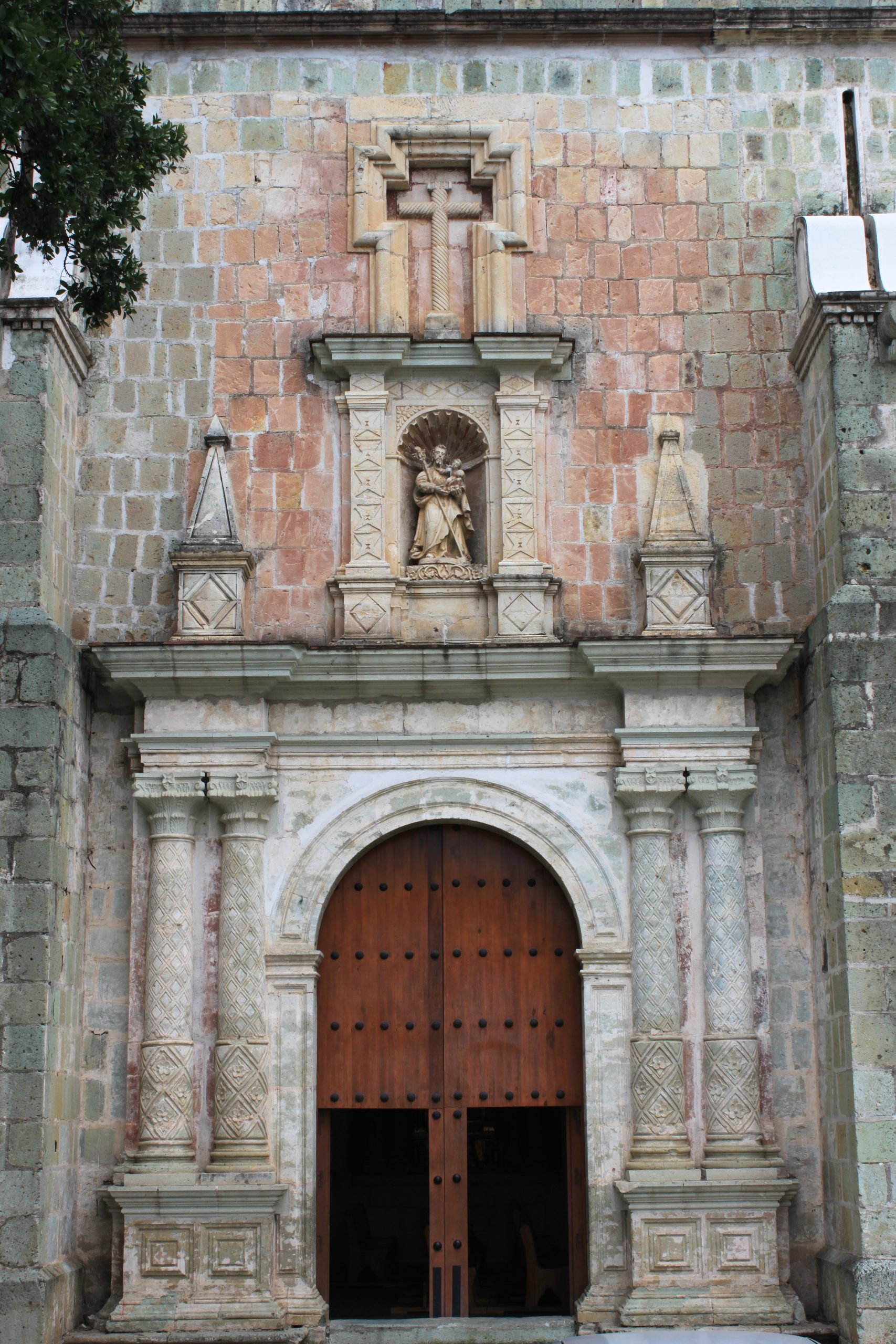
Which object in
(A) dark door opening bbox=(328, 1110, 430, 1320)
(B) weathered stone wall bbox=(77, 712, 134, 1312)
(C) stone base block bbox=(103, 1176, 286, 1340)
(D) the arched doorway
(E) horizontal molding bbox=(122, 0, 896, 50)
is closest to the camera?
(C) stone base block bbox=(103, 1176, 286, 1340)

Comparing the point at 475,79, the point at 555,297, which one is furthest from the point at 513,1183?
the point at 475,79

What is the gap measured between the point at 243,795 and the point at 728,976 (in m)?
3.13

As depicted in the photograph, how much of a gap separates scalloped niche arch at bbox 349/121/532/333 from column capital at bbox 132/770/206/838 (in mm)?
3227

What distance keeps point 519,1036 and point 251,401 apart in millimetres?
4459

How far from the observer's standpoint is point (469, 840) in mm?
10586

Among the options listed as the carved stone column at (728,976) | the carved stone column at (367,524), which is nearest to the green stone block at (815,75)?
the carved stone column at (367,524)

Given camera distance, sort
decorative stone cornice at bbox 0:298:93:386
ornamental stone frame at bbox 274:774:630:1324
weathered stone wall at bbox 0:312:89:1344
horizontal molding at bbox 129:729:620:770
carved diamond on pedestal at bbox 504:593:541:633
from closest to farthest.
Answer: weathered stone wall at bbox 0:312:89:1344, ornamental stone frame at bbox 274:774:630:1324, decorative stone cornice at bbox 0:298:93:386, horizontal molding at bbox 129:729:620:770, carved diamond on pedestal at bbox 504:593:541:633

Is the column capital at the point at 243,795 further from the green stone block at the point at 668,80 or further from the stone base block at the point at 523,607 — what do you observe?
the green stone block at the point at 668,80

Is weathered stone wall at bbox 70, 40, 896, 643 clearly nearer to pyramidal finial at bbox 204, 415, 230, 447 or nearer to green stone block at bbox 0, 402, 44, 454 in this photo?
pyramidal finial at bbox 204, 415, 230, 447

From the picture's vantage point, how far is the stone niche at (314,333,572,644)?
34.9 feet

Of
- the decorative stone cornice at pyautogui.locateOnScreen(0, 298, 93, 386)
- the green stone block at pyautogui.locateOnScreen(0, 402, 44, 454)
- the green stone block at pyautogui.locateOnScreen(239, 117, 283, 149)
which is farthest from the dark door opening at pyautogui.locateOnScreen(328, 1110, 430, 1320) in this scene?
the green stone block at pyautogui.locateOnScreen(239, 117, 283, 149)

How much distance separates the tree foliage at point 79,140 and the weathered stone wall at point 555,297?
1.79 metres

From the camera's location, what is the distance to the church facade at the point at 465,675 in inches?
382

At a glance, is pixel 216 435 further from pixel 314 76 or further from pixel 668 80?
pixel 668 80
